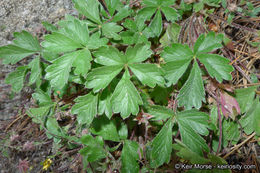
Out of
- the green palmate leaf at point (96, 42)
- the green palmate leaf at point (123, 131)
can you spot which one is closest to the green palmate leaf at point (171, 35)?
the green palmate leaf at point (96, 42)

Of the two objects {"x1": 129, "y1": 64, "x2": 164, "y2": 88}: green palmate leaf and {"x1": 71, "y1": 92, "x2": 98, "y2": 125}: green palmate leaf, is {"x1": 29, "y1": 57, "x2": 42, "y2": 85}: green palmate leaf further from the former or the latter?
{"x1": 129, "y1": 64, "x2": 164, "y2": 88}: green palmate leaf

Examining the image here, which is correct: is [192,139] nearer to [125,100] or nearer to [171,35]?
[125,100]

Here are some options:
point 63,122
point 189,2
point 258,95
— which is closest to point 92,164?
point 63,122

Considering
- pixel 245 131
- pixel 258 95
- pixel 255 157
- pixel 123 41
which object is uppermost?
pixel 123 41

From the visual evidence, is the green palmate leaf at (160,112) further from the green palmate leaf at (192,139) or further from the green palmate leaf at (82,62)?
the green palmate leaf at (82,62)

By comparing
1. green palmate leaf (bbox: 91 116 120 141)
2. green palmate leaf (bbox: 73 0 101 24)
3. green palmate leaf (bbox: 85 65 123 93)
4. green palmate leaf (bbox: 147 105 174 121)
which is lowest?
green palmate leaf (bbox: 91 116 120 141)

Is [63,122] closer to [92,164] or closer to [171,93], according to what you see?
[92,164]

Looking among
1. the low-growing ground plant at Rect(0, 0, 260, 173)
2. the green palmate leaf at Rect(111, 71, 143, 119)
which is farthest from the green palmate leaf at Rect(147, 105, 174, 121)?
the green palmate leaf at Rect(111, 71, 143, 119)
